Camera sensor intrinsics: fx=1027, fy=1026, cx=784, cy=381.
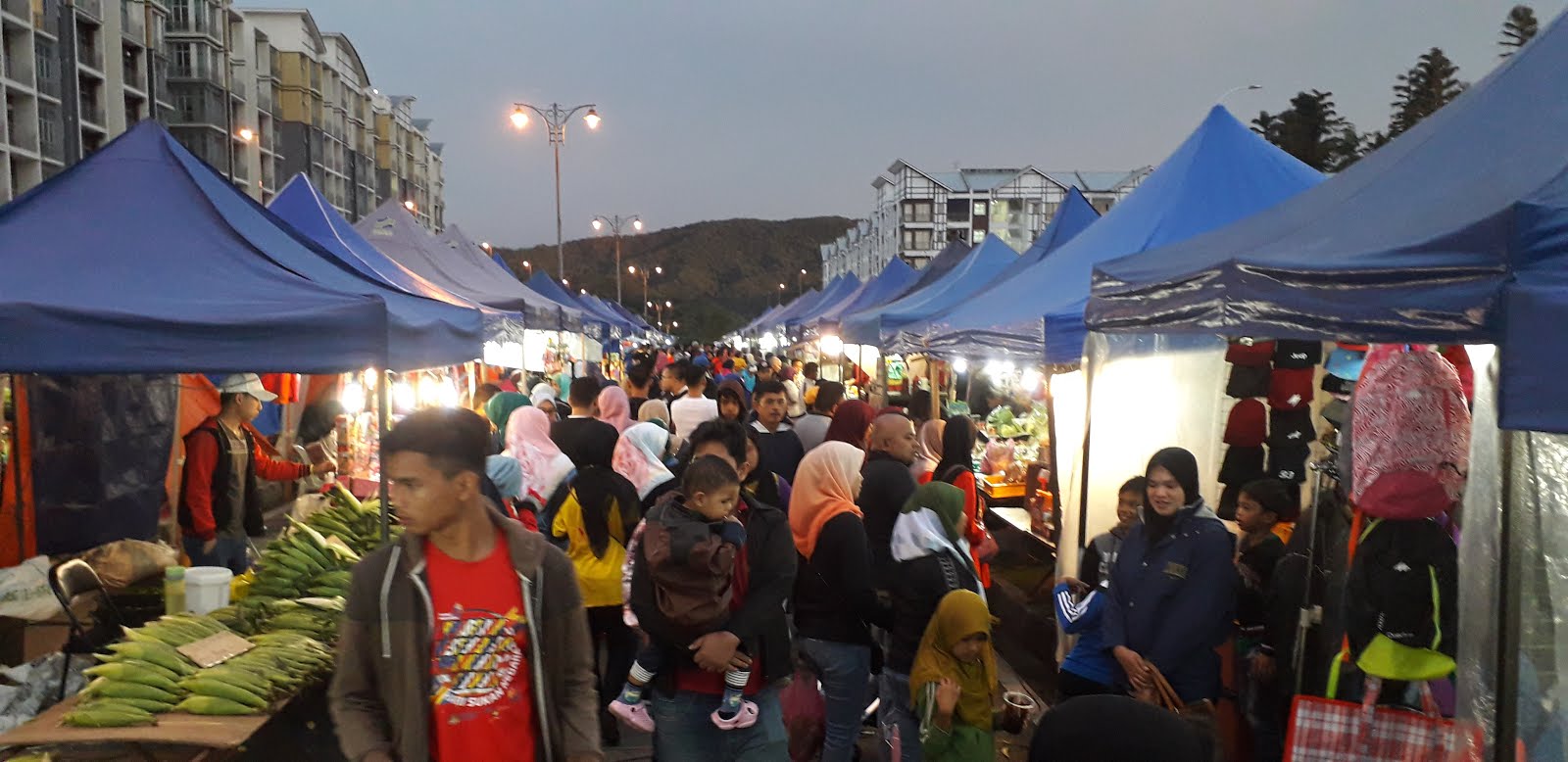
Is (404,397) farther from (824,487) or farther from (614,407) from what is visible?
(824,487)

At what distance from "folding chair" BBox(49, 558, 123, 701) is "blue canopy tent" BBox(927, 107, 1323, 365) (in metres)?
5.73

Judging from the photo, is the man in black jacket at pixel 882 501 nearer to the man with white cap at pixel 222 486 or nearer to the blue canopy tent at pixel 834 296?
the man with white cap at pixel 222 486

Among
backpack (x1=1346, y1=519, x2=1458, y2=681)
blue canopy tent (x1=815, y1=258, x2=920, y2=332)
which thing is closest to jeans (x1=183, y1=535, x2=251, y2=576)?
backpack (x1=1346, y1=519, x2=1458, y2=681)

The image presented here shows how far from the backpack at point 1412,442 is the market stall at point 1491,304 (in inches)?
11.5

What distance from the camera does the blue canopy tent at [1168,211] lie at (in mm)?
7168

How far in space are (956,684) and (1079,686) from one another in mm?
820

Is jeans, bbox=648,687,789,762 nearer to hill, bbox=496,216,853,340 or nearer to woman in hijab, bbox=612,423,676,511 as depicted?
woman in hijab, bbox=612,423,676,511

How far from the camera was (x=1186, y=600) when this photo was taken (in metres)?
3.97

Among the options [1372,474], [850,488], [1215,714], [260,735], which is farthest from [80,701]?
[1372,474]

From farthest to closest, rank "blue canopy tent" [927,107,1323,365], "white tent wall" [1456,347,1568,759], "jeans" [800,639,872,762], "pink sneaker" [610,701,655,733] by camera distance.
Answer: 1. "blue canopy tent" [927,107,1323,365]
2. "jeans" [800,639,872,762]
3. "pink sneaker" [610,701,655,733]
4. "white tent wall" [1456,347,1568,759]

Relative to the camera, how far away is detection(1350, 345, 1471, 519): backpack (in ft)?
11.4

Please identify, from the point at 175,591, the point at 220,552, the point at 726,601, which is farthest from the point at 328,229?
the point at 726,601

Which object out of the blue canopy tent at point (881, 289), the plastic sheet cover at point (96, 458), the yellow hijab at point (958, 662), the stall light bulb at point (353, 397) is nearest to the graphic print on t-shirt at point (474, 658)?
the yellow hijab at point (958, 662)

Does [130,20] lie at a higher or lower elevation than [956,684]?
higher
